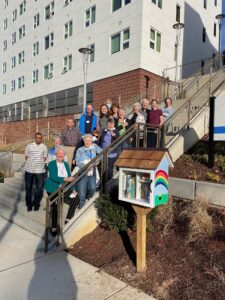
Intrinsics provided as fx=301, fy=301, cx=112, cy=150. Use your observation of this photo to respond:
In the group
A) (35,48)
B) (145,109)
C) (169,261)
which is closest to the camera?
(169,261)

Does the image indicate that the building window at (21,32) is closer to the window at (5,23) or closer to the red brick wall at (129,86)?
the window at (5,23)

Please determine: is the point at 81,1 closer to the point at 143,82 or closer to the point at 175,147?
the point at 143,82

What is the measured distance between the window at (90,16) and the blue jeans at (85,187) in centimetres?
1622

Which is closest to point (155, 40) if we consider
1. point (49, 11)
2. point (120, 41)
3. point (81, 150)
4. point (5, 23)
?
point (120, 41)

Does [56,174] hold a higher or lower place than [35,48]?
lower

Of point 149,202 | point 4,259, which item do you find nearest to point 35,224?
point 4,259

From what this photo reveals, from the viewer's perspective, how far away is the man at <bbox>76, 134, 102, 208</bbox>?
6000 millimetres

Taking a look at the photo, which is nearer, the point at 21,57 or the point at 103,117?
the point at 103,117

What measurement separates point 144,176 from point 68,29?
20518mm

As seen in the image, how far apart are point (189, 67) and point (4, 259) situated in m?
19.0

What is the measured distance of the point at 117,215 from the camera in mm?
5242

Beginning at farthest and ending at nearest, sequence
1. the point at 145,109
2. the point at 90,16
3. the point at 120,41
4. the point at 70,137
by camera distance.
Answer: the point at 90,16, the point at 120,41, the point at 70,137, the point at 145,109

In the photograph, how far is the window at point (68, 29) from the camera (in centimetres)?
2180

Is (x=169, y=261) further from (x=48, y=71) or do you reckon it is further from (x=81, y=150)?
(x=48, y=71)
